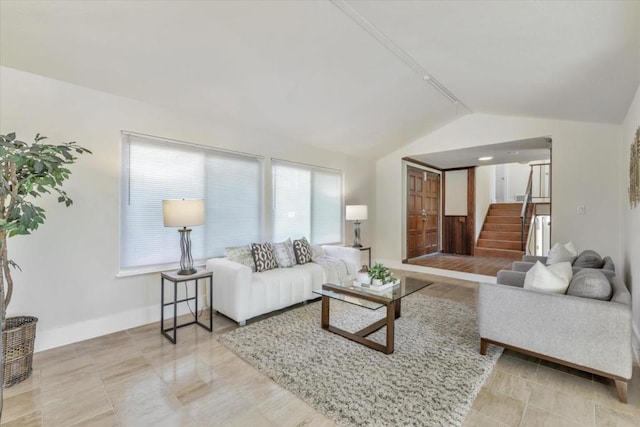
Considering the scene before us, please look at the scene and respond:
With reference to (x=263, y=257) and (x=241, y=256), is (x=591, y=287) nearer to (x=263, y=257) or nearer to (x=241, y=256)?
(x=263, y=257)

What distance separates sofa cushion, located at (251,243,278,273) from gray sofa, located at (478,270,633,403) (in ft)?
7.44

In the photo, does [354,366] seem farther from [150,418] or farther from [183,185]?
[183,185]

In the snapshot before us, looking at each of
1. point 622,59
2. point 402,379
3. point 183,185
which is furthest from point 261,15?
point 402,379

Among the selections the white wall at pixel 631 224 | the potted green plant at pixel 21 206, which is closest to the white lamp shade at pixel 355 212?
the white wall at pixel 631 224

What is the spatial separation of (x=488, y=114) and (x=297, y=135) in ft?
9.62

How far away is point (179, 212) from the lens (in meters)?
2.86

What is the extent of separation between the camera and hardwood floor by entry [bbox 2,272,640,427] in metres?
1.80

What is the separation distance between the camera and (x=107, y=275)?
9.70 feet

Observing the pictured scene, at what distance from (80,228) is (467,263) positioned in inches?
240

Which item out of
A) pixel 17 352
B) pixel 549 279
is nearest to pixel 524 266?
pixel 549 279

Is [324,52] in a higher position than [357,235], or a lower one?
higher

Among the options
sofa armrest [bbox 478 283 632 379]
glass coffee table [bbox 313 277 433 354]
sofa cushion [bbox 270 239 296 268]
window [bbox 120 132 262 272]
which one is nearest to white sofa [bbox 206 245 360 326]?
sofa cushion [bbox 270 239 296 268]

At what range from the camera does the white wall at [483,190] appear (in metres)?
7.32

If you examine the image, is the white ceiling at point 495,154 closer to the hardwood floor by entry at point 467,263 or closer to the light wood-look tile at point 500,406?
the hardwood floor by entry at point 467,263
